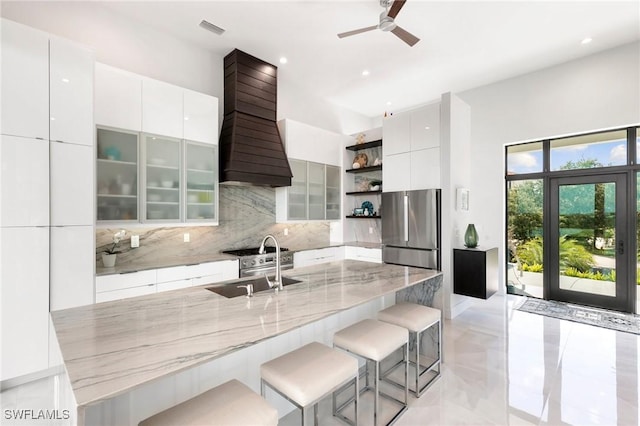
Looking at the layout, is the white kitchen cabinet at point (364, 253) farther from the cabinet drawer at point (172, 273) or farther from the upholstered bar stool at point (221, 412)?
the upholstered bar stool at point (221, 412)

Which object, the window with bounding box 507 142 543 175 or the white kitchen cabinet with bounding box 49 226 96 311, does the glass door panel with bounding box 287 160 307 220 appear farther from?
the window with bounding box 507 142 543 175

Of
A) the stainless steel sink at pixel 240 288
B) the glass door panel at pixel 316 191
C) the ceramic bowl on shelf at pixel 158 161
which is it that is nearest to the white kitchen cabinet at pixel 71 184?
the ceramic bowl on shelf at pixel 158 161

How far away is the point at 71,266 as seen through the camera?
250 centimetres

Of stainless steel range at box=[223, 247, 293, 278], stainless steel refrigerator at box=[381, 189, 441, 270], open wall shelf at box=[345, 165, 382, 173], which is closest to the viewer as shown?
stainless steel range at box=[223, 247, 293, 278]

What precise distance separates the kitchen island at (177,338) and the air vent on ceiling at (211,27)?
3.03m

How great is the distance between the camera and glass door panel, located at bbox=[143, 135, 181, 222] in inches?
123

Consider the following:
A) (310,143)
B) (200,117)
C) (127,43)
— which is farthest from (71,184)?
(310,143)

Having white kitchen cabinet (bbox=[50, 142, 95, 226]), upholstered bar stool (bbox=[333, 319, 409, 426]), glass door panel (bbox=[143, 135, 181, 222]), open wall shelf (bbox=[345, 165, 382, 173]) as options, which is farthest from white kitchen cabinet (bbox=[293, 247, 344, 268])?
white kitchen cabinet (bbox=[50, 142, 95, 226])

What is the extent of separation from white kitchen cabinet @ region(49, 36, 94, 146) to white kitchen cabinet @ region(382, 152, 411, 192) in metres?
3.65

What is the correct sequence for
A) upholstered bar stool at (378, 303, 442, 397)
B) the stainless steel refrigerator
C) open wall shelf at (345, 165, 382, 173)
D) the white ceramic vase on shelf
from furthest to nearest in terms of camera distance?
open wall shelf at (345, 165, 382, 173) < the stainless steel refrigerator < the white ceramic vase on shelf < upholstered bar stool at (378, 303, 442, 397)

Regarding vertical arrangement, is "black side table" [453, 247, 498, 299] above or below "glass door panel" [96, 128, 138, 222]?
below

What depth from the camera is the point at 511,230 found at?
4996mm

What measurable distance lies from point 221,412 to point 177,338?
0.34m

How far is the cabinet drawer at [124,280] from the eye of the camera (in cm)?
267
